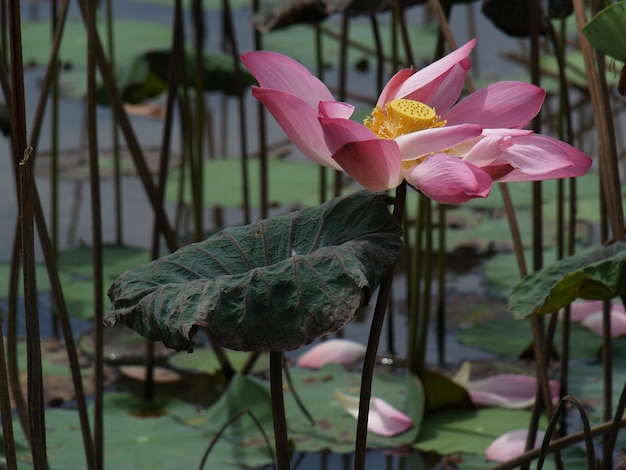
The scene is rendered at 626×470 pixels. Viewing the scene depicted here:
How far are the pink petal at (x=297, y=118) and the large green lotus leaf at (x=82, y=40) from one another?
272 centimetres

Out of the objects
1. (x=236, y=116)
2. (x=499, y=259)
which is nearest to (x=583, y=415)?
(x=499, y=259)

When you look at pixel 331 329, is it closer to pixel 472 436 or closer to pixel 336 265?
pixel 336 265

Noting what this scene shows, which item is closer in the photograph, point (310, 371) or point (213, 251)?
point (213, 251)

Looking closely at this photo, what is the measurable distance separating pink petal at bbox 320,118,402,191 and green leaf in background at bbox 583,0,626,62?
11.2 inches

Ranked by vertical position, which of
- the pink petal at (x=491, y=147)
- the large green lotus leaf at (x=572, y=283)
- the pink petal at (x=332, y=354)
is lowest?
the pink petal at (x=332, y=354)

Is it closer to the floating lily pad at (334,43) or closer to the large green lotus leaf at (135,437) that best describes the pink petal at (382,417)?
the large green lotus leaf at (135,437)

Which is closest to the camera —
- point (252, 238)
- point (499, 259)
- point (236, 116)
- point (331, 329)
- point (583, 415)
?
point (331, 329)

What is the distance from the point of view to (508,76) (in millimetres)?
3453

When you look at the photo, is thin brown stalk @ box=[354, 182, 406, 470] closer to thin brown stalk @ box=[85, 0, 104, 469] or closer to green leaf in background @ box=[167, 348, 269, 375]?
thin brown stalk @ box=[85, 0, 104, 469]

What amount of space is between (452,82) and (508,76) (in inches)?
110

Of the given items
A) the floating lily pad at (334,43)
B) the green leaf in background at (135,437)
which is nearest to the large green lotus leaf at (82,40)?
the floating lily pad at (334,43)

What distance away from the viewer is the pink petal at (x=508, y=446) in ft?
4.31

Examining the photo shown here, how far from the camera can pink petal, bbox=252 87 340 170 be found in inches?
25.6

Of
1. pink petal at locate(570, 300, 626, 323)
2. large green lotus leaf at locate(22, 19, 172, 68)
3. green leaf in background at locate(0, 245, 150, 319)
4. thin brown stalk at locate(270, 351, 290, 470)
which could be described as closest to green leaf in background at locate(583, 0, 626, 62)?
thin brown stalk at locate(270, 351, 290, 470)
